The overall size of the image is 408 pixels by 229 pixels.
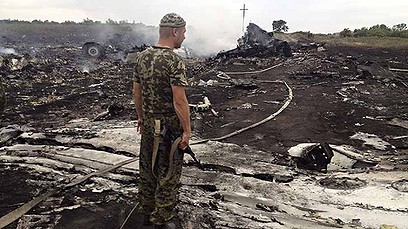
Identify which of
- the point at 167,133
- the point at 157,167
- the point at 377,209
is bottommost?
the point at 377,209

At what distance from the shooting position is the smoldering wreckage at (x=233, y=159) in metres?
4.17

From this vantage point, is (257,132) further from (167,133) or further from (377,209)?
(167,133)

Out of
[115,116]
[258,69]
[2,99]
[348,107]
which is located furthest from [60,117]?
[258,69]

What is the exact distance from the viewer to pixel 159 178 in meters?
3.75

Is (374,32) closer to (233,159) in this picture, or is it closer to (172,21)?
(233,159)

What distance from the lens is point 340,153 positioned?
6406mm

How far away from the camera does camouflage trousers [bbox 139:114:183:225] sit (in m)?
3.68

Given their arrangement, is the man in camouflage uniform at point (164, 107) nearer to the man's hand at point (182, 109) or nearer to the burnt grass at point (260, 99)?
the man's hand at point (182, 109)

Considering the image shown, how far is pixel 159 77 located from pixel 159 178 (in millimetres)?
915

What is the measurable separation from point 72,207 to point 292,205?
2309 millimetres

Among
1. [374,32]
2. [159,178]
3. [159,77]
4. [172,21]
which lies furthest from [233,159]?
[374,32]

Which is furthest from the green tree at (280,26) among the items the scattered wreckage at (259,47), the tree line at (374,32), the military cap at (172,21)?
the military cap at (172,21)

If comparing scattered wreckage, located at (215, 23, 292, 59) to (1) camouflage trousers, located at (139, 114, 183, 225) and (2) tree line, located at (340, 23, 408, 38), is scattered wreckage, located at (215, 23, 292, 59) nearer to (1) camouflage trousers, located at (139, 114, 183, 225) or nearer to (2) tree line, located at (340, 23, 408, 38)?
(1) camouflage trousers, located at (139, 114, 183, 225)

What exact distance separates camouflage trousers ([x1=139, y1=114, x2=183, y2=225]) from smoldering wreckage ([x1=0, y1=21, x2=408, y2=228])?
0.31m
